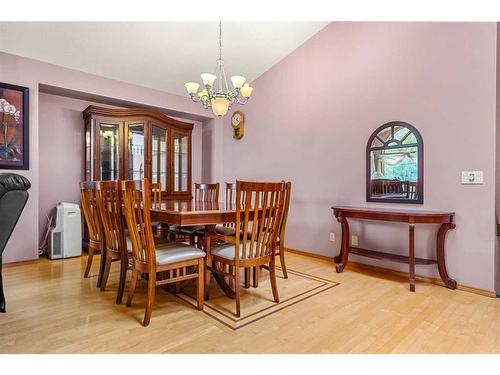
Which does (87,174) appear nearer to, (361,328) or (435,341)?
(361,328)

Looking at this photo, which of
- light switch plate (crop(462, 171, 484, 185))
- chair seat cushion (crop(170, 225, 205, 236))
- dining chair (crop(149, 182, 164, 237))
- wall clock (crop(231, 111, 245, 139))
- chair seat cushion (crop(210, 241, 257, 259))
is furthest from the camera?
wall clock (crop(231, 111, 245, 139))

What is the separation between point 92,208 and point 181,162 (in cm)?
214

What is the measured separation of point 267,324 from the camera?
1900mm

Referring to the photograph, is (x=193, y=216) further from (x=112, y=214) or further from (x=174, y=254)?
(x=112, y=214)

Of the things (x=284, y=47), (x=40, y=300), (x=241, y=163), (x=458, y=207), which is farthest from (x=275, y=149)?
(x=40, y=300)

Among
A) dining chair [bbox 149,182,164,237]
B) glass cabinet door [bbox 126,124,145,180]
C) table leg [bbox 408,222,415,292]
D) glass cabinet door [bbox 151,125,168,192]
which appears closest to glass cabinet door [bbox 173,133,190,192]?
glass cabinet door [bbox 151,125,168,192]

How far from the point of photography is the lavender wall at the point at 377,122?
8.26 ft

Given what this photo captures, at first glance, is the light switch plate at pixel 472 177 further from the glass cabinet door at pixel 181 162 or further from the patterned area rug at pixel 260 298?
the glass cabinet door at pixel 181 162

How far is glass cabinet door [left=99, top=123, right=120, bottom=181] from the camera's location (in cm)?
379

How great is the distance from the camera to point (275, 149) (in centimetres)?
428

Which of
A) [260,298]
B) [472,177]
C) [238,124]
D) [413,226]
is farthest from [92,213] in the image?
[472,177]

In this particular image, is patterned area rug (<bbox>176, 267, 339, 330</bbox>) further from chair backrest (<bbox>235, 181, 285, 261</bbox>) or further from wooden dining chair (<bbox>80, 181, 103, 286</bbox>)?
wooden dining chair (<bbox>80, 181, 103, 286</bbox>)

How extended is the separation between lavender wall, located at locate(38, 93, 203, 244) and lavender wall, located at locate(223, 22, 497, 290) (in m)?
2.42

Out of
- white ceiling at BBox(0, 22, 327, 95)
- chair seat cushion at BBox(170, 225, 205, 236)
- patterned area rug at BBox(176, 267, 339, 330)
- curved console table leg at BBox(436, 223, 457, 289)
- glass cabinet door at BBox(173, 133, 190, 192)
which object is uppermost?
white ceiling at BBox(0, 22, 327, 95)
